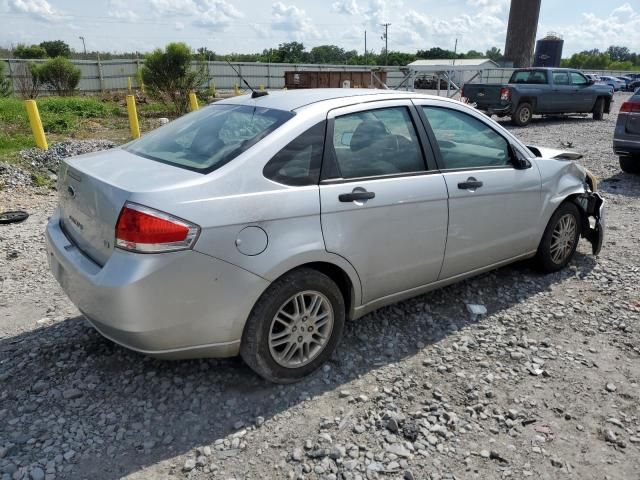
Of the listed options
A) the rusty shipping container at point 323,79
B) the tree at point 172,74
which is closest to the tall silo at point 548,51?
the rusty shipping container at point 323,79

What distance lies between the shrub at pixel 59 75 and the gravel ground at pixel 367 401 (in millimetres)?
19803

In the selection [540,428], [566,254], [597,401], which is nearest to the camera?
[540,428]

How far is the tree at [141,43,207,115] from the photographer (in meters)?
17.5

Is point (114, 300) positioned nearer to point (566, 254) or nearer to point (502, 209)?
point (502, 209)

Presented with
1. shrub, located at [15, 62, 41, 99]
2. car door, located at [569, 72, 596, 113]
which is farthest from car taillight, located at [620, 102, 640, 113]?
shrub, located at [15, 62, 41, 99]

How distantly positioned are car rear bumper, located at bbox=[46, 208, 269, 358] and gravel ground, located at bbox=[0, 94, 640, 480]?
47 cm

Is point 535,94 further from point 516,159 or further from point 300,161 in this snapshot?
point 300,161

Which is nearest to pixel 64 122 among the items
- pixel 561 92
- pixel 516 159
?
pixel 516 159

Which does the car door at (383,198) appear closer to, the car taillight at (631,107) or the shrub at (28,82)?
the car taillight at (631,107)

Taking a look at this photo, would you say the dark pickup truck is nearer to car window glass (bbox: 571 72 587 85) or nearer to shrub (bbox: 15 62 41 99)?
car window glass (bbox: 571 72 587 85)

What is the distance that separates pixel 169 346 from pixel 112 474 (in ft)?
2.16

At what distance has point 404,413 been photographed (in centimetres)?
297

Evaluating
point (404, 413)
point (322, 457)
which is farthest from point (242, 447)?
point (404, 413)

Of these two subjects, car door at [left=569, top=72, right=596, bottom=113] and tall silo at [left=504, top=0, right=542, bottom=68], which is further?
tall silo at [left=504, top=0, right=542, bottom=68]
